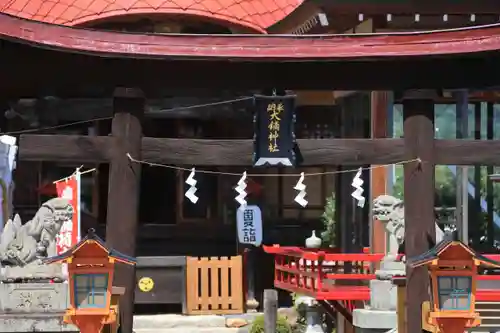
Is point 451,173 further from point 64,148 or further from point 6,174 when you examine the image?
point 64,148

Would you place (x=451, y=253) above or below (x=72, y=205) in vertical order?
below

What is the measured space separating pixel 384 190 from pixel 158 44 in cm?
724

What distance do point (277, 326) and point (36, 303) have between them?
5.64 m

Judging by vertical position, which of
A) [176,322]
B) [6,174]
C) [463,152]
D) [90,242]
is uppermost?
[463,152]

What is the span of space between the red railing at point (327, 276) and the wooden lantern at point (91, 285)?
185 inches

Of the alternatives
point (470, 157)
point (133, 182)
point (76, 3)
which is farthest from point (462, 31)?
point (76, 3)

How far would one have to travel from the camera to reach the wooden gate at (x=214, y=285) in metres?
19.4

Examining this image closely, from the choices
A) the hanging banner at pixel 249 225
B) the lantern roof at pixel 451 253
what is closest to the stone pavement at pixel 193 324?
the hanging banner at pixel 249 225

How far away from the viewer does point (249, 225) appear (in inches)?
778

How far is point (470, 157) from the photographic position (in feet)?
41.8

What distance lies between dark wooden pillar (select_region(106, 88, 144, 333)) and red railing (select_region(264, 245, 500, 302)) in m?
3.82

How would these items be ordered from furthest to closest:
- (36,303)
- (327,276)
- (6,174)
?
(327,276), (6,174), (36,303)

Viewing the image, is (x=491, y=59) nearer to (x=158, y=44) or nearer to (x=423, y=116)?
(x=423, y=116)

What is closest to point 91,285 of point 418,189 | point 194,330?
point 418,189
